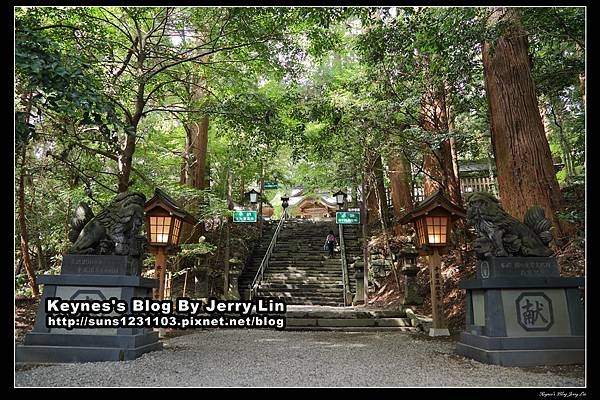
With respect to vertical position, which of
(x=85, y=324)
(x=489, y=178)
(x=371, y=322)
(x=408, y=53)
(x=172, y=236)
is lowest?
(x=371, y=322)

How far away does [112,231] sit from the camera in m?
5.61

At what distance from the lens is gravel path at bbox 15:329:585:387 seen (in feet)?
13.9

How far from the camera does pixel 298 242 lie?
17422 millimetres

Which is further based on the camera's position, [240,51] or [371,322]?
[371,322]

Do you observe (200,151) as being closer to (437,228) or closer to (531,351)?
(437,228)

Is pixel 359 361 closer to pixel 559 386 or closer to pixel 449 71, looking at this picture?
pixel 559 386

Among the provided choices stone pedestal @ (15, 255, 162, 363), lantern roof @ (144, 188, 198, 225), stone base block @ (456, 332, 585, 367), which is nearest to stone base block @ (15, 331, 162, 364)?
stone pedestal @ (15, 255, 162, 363)

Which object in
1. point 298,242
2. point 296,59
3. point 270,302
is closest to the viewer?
point 270,302

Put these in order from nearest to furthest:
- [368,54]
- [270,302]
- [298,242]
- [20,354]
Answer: [20,354] → [270,302] → [368,54] → [298,242]

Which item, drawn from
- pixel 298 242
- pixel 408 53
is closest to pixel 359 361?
pixel 408 53

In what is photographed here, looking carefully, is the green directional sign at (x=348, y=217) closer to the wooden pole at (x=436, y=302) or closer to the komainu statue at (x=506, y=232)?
the wooden pole at (x=436, y=302)

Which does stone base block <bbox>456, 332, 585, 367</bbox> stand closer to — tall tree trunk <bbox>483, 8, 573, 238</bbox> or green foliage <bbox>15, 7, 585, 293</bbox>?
green foliage <bbox>15, 7, 585, 293</bbox>

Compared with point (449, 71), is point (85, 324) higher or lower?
lower

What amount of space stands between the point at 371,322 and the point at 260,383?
5090 mm
